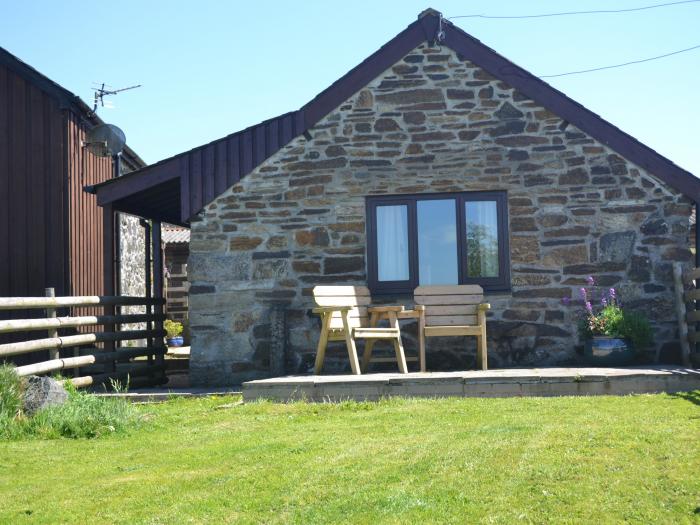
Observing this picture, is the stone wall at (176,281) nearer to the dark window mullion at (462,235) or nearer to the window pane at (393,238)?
the window pane at (393,238)

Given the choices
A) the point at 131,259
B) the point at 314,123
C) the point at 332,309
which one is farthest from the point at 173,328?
the point at 332,309

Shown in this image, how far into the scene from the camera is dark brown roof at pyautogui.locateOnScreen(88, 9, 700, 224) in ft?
34.6

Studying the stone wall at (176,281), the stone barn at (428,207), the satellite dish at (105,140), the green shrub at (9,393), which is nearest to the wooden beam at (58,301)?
the stone barn at (428,207)

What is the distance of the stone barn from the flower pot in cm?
54

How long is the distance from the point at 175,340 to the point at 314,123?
10.6m

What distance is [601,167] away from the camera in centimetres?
1054

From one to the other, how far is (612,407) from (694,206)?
4199mm

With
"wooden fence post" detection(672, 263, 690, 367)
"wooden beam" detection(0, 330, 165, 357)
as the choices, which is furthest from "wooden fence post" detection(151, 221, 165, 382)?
"wooden fence post" detection(672, 263, 690, 367)

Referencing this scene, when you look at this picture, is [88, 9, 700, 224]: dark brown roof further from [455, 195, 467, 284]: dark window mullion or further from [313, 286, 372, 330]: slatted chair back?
[313, 286, 372, 330]: slatted chair back

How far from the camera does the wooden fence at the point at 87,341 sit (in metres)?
8.90

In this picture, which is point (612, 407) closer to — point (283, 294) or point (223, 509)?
point (223, 509)

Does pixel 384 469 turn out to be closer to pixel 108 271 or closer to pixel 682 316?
pixel 682 316

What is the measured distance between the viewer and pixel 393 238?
10859mm

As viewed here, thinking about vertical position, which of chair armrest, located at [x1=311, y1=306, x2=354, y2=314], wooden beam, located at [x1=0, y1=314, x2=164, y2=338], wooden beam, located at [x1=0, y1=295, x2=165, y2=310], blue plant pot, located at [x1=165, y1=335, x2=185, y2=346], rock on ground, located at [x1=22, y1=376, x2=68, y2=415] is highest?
wooden beam, located at [x1=0, y1=295, x2=165, y2=310]
